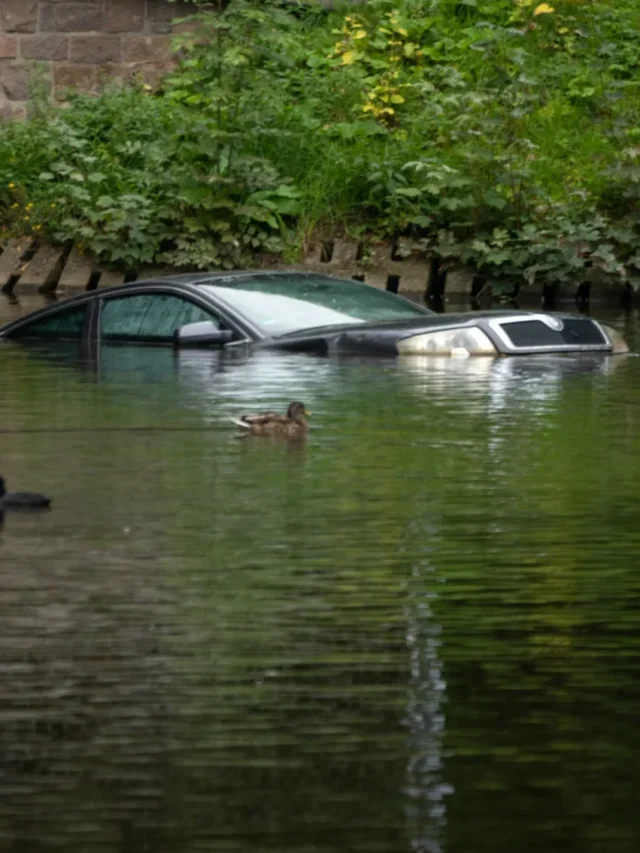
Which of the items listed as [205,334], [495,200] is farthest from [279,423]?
[495,200]

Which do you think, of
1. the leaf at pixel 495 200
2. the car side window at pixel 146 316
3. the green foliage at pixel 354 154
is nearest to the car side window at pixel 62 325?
the car side window at pixel 146 316

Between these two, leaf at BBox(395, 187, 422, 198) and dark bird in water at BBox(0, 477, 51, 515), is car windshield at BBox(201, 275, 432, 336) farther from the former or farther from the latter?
leaf at BBox(395, 187, 422, 198)

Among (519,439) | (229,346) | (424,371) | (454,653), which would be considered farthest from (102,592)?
(229,346)

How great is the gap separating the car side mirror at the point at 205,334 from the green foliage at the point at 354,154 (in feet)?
22.7

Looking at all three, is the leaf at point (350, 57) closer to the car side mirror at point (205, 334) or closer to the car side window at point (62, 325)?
the car side window at point (62, 325)

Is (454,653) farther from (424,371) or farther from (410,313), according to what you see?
(410,313)

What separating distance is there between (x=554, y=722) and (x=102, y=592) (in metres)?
1.81

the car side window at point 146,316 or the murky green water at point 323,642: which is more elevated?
the car side window at point 146,316

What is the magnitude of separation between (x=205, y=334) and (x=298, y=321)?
0.60 metres

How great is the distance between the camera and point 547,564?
704 cm

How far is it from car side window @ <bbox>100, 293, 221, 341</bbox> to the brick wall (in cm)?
1140

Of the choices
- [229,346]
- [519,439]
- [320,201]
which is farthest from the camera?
[320,201]

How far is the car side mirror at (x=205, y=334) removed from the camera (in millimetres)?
15148

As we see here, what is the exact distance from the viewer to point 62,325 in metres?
16.4
